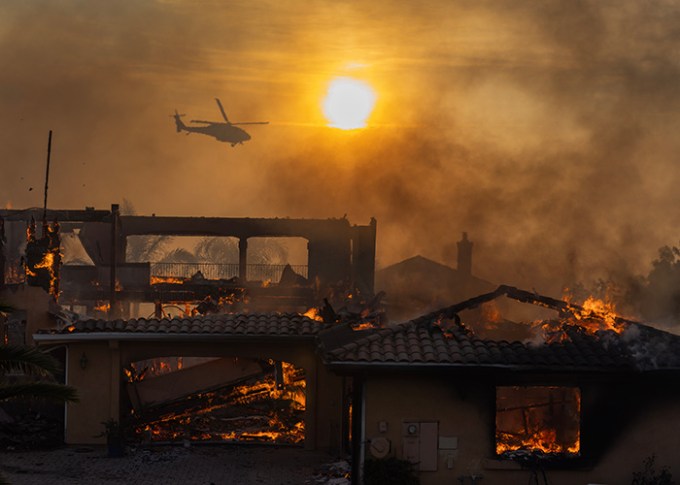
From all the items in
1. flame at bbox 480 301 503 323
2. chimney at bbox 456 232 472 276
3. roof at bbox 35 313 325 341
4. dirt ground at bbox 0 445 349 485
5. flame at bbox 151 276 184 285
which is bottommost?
dirt ground at bbox 0 445 349 485

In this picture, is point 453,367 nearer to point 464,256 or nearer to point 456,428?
point 456,428

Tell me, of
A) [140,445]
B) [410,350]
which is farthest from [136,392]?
[410,350]

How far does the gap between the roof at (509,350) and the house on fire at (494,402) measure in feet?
0.08

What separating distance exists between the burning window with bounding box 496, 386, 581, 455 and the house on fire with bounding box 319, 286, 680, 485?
5.55 ft

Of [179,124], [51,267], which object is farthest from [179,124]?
[51,267]

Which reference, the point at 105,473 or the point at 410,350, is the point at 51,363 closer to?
the point at 410,350

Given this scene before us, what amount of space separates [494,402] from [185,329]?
8768mm

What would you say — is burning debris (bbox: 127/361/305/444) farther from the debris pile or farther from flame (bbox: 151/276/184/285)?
flame (bbox: 151/276/184/285)

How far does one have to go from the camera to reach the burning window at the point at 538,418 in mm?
20906

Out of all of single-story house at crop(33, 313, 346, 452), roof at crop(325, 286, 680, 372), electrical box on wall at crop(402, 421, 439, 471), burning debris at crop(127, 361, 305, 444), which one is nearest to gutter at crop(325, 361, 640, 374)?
roof at crop(325, 286, 680, 372)

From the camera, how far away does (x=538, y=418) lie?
22.1 metres

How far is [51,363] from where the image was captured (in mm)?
13289

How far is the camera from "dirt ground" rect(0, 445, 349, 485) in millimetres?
20734

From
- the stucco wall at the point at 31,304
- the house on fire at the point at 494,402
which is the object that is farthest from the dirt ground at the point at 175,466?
the stucco wall at the point at 31,304
